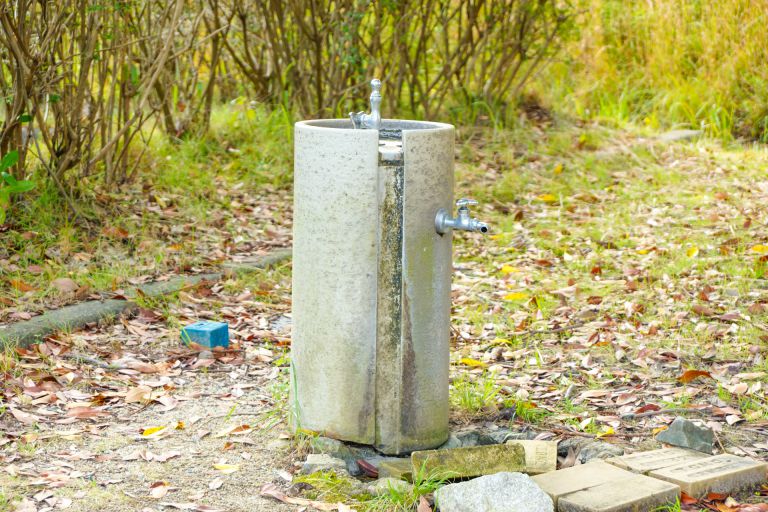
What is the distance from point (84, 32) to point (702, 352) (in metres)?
3.69

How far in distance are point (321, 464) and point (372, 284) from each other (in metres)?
0.59

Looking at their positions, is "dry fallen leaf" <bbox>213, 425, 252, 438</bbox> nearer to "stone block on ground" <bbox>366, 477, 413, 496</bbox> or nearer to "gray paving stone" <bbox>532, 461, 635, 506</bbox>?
"stone block on ground" <bbox>366, 477, 413, 496</bbox>

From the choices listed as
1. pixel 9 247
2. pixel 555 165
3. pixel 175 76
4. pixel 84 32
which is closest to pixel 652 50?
pixel 555 165

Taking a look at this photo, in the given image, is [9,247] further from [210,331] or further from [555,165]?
[555,165]

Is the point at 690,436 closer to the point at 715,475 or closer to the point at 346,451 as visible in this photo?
the point at 715,475

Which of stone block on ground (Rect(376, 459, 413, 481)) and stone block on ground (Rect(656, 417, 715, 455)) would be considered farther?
stone block on ground (Rect(656, 417, 715, 455))

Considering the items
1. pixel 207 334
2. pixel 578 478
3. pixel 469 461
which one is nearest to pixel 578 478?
pixel 578 478

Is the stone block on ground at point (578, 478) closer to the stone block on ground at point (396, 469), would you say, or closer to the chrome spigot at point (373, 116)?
the stone block on ground at point (396, 469)

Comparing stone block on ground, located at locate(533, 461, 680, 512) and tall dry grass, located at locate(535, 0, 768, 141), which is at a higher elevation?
tall dry grass, located at locate(535, 0, 768, 141)

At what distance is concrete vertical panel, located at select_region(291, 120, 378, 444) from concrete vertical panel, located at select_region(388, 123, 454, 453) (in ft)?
0.35

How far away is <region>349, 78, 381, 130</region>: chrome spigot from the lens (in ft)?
10.4

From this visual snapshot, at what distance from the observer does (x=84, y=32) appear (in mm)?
5496

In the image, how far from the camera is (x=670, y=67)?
387 inches

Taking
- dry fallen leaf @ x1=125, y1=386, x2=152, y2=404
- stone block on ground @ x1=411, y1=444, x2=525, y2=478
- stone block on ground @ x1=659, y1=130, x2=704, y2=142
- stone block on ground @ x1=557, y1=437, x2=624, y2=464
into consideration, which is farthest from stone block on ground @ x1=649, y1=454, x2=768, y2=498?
stone block on ground @ x1=659, y1=130, x2=704, y2=142
